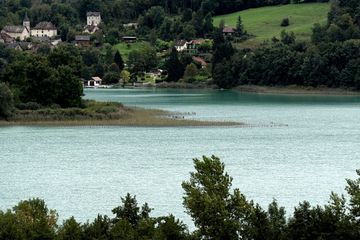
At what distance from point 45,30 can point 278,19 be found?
37633 millimetres

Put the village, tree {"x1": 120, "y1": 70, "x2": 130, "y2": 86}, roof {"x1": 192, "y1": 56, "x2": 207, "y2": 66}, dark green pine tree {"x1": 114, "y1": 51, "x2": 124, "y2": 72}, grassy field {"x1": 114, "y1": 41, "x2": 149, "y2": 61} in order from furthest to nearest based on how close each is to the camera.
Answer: grassy field {"x1": 114, "y1": 41, "x2": 149, "y2": 61}
roof {"x1": 192, "y1": 56, "x2": 207, "y2": 66}
the village
dark green pine tree {"x1": 114, "y1": 51, "x2": 124, "y2": 72}
tree {"x1": 120, "y1": 70, "x2": 130, "y2": 86}

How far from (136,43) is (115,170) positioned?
321ft

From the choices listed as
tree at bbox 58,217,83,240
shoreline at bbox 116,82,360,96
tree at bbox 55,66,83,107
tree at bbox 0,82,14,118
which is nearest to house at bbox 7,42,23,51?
shoreline at bbox 116,82,360,96

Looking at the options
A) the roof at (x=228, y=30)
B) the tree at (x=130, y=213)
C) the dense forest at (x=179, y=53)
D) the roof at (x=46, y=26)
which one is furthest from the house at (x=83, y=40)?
the tree at (x=130, y=213)

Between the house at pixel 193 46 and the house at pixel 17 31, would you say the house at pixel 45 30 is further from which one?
the house at pixel 193 46

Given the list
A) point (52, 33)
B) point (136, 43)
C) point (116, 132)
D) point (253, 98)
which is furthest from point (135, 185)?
point (52, 33)

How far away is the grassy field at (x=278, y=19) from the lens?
13462 cm

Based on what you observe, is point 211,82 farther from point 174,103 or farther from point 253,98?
point 174,103

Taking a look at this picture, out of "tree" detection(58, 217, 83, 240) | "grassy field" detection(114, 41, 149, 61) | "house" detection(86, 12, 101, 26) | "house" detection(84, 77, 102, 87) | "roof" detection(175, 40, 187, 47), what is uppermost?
"house" detection(86, 12, 101, 26)

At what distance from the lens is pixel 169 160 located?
48.7 m

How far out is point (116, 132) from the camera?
6153 cm

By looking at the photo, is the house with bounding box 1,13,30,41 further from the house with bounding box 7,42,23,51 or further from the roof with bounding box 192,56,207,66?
the roof with bounding box 192,56,207,66

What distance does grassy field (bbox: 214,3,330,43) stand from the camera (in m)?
135

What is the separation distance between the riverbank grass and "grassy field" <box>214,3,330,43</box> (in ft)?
205
